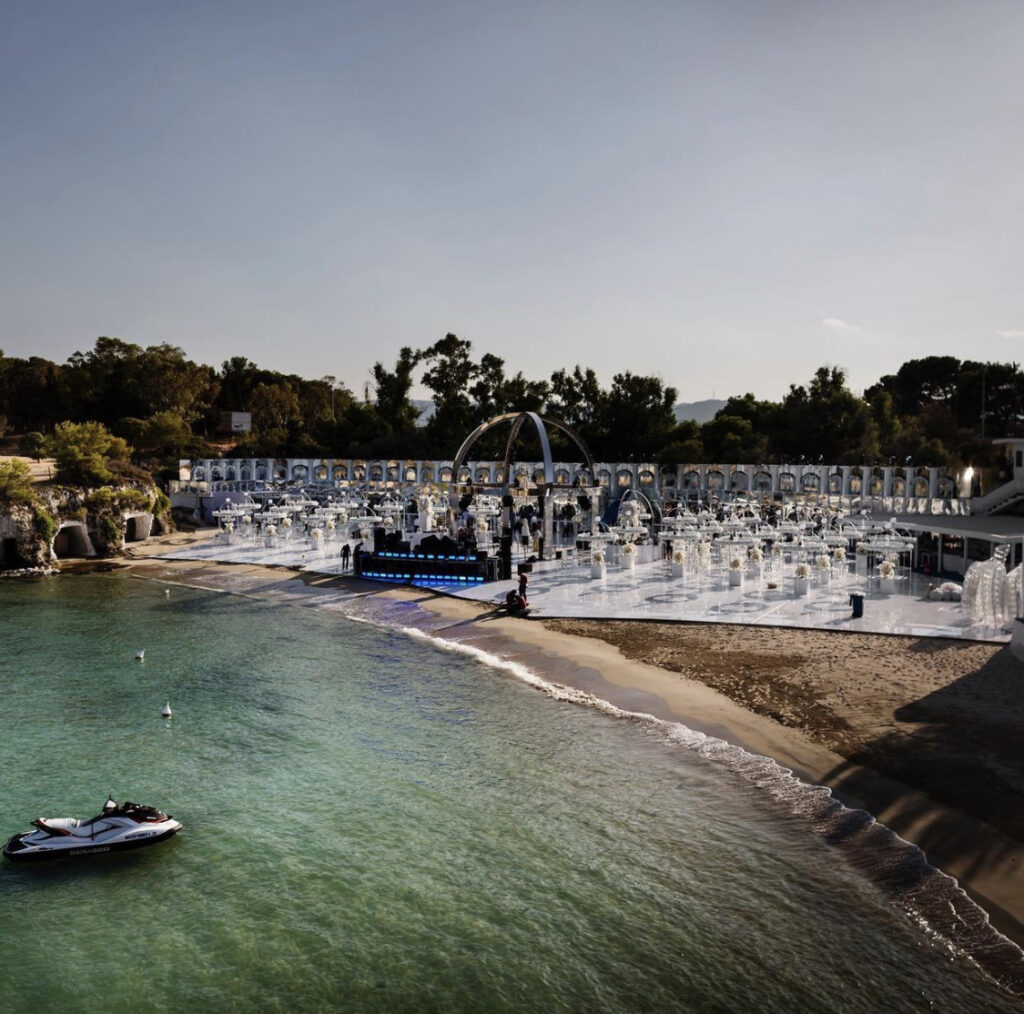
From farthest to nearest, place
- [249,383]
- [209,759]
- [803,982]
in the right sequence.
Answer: [249,383], [209,759], [803,982]

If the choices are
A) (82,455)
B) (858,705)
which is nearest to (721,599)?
(858,705)

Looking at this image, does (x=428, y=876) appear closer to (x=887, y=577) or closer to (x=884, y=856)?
(x=884, y=856)

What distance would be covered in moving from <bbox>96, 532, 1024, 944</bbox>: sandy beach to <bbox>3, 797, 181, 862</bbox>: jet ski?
33.0 feet

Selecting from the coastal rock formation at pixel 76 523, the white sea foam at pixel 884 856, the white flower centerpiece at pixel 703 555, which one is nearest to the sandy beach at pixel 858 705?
the white sea foam at pixel 884 856

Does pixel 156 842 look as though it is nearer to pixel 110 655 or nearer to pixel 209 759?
pixel 209 759

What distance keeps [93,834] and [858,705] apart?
14837mm

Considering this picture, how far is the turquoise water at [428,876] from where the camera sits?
9.65 m

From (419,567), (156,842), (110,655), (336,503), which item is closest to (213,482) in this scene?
(336,503)

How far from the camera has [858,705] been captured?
681 inches

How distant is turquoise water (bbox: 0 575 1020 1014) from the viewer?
9.65 meters

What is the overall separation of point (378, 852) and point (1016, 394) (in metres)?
75.8

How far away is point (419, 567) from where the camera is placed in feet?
112

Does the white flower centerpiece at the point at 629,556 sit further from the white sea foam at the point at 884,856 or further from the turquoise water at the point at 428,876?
the white sea foam at the point at 884,856

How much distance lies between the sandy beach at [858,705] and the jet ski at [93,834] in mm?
10047
